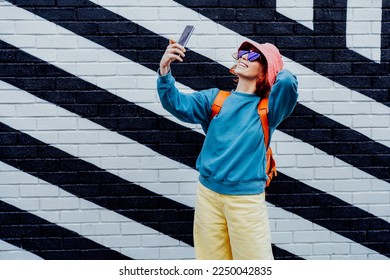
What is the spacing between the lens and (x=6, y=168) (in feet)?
11.0

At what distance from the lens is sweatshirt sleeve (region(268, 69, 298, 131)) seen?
2.36 m

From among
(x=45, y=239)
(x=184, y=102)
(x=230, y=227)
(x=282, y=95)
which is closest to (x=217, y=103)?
(x=184, y=102)

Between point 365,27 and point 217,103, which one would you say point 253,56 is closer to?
point 217,103

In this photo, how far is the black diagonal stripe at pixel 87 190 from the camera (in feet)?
11.0

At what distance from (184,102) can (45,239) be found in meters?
1.63

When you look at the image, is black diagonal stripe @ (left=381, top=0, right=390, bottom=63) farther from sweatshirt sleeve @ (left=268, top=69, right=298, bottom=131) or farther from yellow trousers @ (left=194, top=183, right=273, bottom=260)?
yellow trousers @ (left=194, top=183, right=273, bottom=260)

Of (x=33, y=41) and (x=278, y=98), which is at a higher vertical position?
(x=33, y=41)

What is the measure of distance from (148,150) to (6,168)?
100cm

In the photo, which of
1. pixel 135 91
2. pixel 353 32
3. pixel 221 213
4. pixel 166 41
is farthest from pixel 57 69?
pixel 353 32

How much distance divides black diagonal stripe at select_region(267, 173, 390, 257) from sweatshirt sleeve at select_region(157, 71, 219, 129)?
3.32ft

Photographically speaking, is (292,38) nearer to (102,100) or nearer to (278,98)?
(278,98)

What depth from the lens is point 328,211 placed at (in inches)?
136

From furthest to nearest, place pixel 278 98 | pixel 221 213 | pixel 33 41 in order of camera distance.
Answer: pixel 33 41 → pixel 221 213 → pixel 278 98

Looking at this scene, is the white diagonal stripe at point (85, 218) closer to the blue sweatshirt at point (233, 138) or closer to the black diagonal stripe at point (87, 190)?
the black diagonal stripe at point (87, 190)
